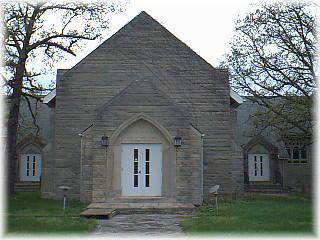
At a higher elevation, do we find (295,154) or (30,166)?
(295,154)

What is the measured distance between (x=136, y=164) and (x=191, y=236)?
8.67 meters

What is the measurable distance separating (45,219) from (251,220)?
6118 millimetres

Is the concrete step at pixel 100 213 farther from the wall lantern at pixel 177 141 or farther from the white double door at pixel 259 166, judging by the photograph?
the white double door at pixel 259 166

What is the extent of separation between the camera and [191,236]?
11.2 metres

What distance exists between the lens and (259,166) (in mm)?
Result: 34688

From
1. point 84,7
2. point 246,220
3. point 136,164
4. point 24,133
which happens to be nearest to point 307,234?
point 246,220

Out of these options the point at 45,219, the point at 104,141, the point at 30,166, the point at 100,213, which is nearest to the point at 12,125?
the point at 104,141

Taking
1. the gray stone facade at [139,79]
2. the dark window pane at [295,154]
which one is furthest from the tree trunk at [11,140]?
the dark window pane at [295,154]

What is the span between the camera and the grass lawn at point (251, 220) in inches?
476

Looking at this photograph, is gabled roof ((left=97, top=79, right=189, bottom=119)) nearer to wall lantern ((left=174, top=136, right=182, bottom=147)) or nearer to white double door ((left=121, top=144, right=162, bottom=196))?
wall lantern ((left=174, top=136, right=182, bottom=147))

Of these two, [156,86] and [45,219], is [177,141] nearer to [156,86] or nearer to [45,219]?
[156,86]

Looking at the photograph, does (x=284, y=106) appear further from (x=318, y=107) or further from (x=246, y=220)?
(x=246, y=220)

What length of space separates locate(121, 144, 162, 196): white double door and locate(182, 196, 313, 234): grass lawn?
2.43 metres

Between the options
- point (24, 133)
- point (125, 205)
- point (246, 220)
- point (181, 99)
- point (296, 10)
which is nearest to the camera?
point (246, 220)
